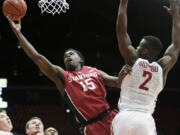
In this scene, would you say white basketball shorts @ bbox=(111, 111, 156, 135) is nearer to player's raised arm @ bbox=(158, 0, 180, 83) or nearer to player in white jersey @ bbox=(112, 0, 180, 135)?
player in white jersey @ bbox=(112, 0, 180, 135)

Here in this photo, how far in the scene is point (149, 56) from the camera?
396 cm

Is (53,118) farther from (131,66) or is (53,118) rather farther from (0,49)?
(131,66)

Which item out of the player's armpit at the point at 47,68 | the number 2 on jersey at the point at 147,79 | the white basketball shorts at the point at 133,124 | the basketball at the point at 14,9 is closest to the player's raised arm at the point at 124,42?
the number 2 on jersey at the point at 147,79

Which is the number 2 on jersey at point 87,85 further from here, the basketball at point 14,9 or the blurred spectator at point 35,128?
the blurred spectator at point 35,128

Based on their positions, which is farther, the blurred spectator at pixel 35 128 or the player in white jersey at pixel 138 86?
the blurred spectator at pixel 35 128

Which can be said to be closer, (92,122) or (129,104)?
(129,104)

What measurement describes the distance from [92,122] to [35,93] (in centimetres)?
1145

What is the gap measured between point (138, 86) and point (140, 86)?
20 mm

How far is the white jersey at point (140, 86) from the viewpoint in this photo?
384 centimetres

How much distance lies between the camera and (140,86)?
12.6 ft

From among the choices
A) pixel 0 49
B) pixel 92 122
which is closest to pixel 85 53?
pixel 0 49

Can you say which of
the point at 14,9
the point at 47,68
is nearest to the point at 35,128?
the point at 47,68

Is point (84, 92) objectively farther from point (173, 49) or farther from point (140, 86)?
A: point (173, 49)

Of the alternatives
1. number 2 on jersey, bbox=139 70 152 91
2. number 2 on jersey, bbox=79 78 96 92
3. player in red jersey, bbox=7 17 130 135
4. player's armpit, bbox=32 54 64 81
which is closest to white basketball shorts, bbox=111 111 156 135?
number 2 on jersey, bbox=139 70 152 91
